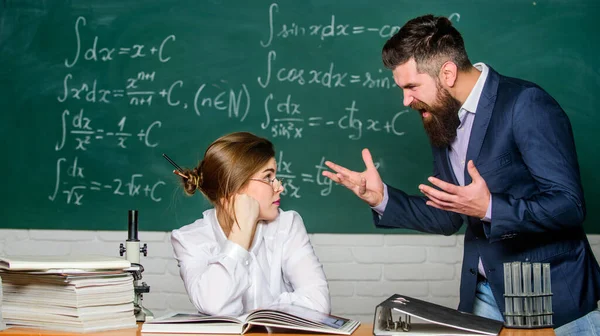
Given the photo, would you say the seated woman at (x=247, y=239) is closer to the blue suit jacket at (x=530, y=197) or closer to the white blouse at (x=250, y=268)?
the white blouse at (x=250, y=268)

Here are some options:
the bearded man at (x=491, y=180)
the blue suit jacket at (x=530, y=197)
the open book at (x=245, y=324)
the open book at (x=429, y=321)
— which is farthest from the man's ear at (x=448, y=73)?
the open book at (x=245, y=324)

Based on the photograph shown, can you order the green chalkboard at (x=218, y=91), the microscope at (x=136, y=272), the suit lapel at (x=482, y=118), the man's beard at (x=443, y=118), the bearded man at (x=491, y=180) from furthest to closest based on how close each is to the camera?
1. the green chalkboard at (x=218, y=91)
2. the man's beard at (x=443, y=118)
3. the suit lapel at (x=482, y=118)
4. the bearded man at (x=491, y=180)
5. the microscope at (x=136, y=272)

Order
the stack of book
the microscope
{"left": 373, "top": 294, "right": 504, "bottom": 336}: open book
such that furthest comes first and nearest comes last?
the microscope < the stack of book < {"left": 373, "top": 294, "right": 504, "bottom": 336}: open book

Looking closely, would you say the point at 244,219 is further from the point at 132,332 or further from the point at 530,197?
the point at 530,197

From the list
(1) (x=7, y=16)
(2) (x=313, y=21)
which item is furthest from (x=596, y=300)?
(1) (x=7, y=16)

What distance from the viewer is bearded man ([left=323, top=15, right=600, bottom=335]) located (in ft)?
6.43

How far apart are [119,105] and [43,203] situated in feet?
1.89

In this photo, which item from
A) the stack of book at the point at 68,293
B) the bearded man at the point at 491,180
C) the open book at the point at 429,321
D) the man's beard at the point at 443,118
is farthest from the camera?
the man's beard at the point at 443,118

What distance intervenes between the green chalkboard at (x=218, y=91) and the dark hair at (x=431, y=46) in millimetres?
949

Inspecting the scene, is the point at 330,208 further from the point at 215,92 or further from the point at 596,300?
the point at 596,300

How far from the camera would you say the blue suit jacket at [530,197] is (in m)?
1.97

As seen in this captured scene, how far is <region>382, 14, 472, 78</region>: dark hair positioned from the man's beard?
8cm

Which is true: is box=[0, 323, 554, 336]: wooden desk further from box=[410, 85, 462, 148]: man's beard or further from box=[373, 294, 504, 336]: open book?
box=[410, 85, 462, 148]: man's beard

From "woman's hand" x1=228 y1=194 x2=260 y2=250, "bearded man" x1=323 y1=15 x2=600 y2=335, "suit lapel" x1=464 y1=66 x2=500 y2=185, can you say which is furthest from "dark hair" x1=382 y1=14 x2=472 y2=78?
"woman's hand" x1=228 y1=194 x2=260 y2=250
